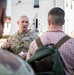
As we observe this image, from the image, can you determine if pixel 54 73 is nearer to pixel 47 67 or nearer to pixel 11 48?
pixel 47 67

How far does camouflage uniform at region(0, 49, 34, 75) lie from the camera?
0.84 metres

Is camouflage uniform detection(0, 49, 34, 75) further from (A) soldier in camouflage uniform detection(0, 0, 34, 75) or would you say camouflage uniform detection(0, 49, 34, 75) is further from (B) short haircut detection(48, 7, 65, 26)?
(B) short haircut detection(48, 7, 65, 26)

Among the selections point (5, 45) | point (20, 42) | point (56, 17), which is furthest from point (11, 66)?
point (20, 42)

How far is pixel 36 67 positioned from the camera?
2.82 metres

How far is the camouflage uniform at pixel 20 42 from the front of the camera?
5.39 meters

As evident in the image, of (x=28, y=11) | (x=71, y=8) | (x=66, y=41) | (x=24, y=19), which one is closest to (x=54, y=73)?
(x=66, y=41)

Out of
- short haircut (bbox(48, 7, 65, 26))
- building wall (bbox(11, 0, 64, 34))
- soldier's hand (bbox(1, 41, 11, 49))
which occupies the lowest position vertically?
soldier's hand (bbox(1, 41, 11, 49))

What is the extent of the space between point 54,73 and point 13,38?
2.86 metres

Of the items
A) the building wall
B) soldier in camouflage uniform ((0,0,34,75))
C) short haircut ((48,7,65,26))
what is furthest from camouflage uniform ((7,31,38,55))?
the building wall

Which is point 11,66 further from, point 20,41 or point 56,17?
point 20,41

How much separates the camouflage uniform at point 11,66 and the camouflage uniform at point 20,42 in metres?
4.44

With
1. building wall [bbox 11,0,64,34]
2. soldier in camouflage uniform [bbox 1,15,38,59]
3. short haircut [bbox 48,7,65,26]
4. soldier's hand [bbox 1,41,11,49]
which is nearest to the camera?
short haircut [bbox 48,7,65,26]

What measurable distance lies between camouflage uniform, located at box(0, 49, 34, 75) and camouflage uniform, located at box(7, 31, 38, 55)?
4444 mm

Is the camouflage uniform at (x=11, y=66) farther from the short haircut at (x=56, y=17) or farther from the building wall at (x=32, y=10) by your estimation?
the building wall at (x=32, y=10)
